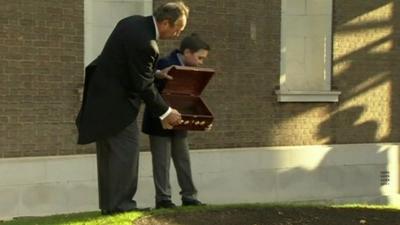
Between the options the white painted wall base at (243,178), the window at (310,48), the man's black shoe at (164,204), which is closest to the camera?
the man's black shoe at (164,204)

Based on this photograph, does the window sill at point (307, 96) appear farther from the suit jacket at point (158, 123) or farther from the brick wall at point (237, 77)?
the suit jacket at point (158, 123)

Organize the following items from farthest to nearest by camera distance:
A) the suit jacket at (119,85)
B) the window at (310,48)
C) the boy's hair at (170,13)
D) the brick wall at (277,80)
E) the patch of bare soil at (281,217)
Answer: the window at (310,48) < the brick wall at (277,80) < the patch of bare soil at (281,217) < the boy's hair at (170,13) < the suit jacket at (119,85)

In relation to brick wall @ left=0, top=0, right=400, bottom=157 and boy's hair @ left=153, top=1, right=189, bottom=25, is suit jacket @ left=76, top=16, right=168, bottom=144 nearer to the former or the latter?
boy's hair @ left=153, top=1, right=189, bottom=25

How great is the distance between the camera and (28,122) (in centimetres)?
869

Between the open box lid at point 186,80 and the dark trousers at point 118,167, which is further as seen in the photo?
the open box lid at point 186,80

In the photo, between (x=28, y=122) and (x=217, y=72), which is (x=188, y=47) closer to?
(x=28, y=122)

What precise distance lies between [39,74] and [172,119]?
372cm

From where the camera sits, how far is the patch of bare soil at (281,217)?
5.66 meters

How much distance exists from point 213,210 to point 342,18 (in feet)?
20.1

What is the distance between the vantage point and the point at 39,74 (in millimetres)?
8750

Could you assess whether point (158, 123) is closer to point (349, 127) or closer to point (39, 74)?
point (39, 74)

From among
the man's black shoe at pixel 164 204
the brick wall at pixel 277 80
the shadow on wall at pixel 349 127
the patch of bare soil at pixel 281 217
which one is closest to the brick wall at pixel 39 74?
the brick wall at pixel 277 80

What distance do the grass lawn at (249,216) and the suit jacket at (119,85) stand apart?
0.69 metres

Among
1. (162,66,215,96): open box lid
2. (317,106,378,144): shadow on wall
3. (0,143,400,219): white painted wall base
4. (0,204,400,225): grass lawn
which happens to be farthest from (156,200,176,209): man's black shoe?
(317,106,378,144): shadow on wall
